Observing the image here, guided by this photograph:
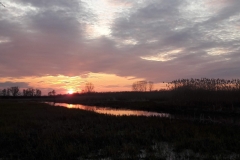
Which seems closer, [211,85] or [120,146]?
[120,146]

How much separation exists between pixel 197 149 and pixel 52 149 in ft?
20.5

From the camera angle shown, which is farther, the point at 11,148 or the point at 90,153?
the point at 11,148

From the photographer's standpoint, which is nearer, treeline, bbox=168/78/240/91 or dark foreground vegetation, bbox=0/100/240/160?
dark foreground vegetation, bbox=0/100/240/160

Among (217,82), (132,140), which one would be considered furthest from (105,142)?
(217,82)

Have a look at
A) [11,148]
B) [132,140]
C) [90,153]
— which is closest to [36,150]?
[11,148]

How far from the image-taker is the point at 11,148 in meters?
9.76

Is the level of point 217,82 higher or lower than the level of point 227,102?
higher

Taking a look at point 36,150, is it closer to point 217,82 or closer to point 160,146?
point 160,146

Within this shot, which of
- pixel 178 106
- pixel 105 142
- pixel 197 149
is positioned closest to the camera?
pixel 197 149

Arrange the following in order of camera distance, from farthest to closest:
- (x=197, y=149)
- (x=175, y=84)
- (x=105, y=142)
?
(x=175, y=84) → (x=105, y=142) → (x=197, y=149)

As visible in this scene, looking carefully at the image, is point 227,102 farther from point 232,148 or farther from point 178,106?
point 232,148

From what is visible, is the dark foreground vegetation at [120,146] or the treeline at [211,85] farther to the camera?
the treeline at [211,85]

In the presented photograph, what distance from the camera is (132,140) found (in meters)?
10.4

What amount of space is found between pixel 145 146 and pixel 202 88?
27.3 meters
